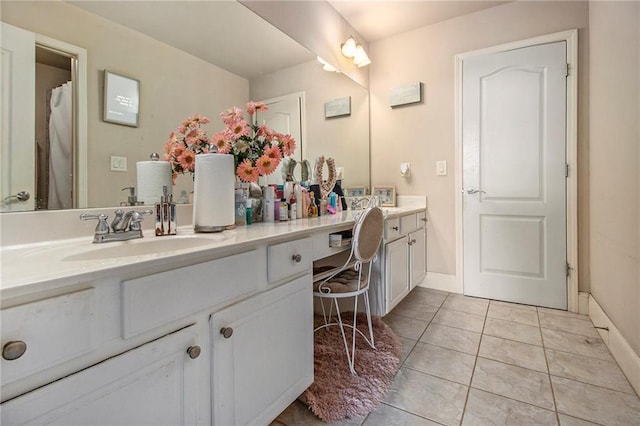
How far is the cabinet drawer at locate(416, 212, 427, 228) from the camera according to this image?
8.33 feet

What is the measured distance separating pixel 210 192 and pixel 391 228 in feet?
3.75

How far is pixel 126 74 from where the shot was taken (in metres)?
1.21

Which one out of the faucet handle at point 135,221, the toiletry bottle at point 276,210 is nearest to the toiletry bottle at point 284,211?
the toiletry bottle at point 276,210

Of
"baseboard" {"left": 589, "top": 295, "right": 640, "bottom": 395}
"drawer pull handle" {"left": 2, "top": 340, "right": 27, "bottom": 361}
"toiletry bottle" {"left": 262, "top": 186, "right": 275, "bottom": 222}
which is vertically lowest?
"baseboard" {"left": 589, "top": 295, "right": 640, "bottom": 395}

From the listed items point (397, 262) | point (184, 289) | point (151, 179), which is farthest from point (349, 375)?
point (151, 179)

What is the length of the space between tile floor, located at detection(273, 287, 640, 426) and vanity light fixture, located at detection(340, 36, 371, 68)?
2.14 metres

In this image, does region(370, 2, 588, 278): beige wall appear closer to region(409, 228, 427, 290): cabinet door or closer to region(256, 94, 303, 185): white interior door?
region(409, 228, 427, 290): cabinet door

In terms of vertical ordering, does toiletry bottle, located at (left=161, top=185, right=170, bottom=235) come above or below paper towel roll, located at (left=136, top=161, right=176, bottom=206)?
below

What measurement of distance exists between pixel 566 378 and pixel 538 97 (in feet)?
6.26

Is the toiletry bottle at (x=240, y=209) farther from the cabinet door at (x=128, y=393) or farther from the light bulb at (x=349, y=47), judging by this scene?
the light bulb at (x=349, y=47)

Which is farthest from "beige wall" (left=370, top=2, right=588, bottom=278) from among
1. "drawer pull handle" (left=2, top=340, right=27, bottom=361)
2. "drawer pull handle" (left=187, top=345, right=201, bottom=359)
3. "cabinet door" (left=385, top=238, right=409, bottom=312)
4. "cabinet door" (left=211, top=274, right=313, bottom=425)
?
"drawer pull handle" (left=2, top=340, right=27, bottom=361)

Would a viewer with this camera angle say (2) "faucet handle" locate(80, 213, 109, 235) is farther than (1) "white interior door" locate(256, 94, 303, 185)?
No

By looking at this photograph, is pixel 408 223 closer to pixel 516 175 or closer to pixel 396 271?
pixel 396 271

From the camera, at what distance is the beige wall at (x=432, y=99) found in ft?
7.85
